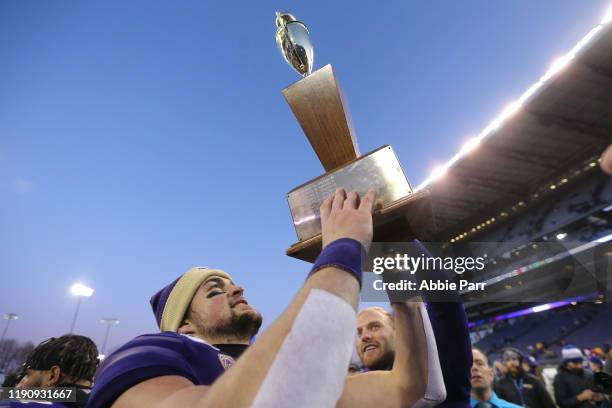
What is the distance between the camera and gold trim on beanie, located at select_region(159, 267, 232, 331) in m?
1.76

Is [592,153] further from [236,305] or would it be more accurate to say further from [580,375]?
[236,305]

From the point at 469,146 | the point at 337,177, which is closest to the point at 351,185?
the point at 337,177

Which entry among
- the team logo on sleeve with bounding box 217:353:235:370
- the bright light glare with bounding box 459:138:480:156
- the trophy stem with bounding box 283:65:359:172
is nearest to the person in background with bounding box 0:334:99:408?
the team logo on sleeve with bounding box 217:353:235:370

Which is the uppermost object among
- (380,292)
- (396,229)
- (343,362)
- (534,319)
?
(534,319)

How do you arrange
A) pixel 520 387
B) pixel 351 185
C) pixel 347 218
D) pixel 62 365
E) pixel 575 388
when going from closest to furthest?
pixel 347 218 < pixel 351 185 < pixel 62 365 < pixel 575 388 < pixel 520 387

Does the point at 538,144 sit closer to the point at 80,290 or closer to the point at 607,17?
the point at 607,17

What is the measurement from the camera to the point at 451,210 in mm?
18062

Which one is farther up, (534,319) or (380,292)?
(534,319)

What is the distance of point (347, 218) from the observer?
0.88 meters

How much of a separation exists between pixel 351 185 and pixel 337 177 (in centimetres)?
6

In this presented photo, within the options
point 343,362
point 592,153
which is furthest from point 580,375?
point 592,153

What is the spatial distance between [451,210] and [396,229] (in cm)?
1837

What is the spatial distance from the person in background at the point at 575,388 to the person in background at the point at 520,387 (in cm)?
38

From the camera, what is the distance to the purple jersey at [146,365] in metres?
0.85
